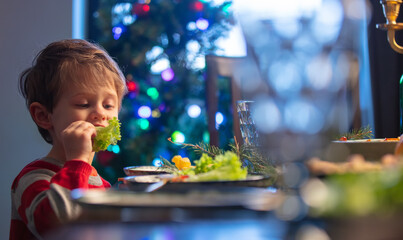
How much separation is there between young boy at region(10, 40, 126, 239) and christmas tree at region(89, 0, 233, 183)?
5.47 ft

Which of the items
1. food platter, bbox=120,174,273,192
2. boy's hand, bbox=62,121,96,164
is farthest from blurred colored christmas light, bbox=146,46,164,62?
food platter, bbox=120,174,273,192

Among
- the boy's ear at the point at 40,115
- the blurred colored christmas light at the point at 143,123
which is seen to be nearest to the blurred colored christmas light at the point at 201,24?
the blurred colored christmas light at the point at 143,123

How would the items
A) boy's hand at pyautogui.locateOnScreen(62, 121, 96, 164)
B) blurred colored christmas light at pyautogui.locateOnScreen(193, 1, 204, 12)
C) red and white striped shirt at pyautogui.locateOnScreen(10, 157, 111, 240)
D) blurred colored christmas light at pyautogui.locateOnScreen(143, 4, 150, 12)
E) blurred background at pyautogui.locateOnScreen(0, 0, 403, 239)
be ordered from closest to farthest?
red and white striped shirt at pyautogui.locateOnScreen(10, 157, 111, 240), boy's hand at pyautogui.locateOnScreen(62, 121, 96, 164), blurred background at pyautogui.locateOnScreen(0, 0, 403, 239), blurred colored christmas light at pyautogui.locateOnScreen(143, 4, 150, 12), blurred colored christmas light at pyautogui.locateOnScreen(193, 1, 204, 12)

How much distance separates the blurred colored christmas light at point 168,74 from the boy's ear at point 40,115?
1.91 metres

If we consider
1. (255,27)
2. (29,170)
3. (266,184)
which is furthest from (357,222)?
(29,170)

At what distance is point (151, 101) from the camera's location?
3.14 m

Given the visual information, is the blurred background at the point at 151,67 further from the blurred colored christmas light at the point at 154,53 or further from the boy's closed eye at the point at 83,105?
the boy's closed eye at the point at 83,105

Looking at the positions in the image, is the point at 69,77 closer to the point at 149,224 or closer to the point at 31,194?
the point at 31,194

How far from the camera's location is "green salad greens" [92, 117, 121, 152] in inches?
40.7

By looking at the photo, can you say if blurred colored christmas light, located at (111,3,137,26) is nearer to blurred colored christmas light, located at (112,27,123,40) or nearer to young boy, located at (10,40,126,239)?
blurred colored christmas light, located at (112,27,123,40)

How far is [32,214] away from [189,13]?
258 cm

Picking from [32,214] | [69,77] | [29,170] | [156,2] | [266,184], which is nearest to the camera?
[266,184]

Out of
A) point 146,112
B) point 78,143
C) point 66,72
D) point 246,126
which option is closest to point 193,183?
point 246,126

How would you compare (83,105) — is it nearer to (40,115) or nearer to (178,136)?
(40,115)
